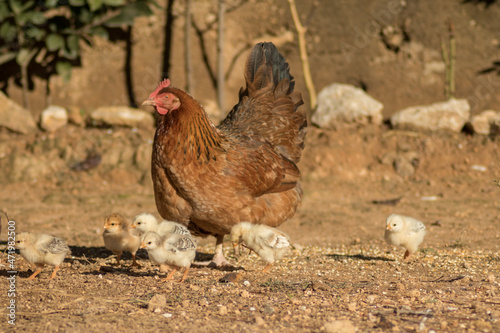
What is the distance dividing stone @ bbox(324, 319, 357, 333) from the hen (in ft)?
6.80

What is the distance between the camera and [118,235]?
17.4 feet

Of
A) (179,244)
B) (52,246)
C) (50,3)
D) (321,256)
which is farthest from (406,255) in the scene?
(50,3)

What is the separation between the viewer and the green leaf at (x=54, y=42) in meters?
11.3

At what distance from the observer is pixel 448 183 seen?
10.1 metres

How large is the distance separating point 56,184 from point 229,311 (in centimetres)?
711

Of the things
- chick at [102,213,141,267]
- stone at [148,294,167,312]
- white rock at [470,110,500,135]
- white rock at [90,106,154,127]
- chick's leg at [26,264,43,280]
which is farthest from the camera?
white rock at [90,106,154,127]

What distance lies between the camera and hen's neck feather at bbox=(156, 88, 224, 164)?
5176 millimetres

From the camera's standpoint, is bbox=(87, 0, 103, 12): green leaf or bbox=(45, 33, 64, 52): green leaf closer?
bbox=(87, 0, 103, 12): green leaf

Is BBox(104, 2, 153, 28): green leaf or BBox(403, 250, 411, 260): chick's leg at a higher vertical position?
Result: BBox(104, 2, 153, 28): green leaf

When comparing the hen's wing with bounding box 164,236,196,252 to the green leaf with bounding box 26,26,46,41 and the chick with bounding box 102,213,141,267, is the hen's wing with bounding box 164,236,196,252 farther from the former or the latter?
the green leaf with bounding box 26,26,46,41

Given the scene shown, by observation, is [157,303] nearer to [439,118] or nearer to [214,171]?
[214,171]

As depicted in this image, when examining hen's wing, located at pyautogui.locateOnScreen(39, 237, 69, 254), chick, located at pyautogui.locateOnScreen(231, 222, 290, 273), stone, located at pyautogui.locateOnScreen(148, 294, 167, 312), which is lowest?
stone, located at pyautogui.locateOnScreen(148, 294, 167, 312)

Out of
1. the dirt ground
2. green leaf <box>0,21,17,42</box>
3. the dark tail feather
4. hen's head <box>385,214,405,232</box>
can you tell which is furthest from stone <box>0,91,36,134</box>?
hen's head <box>385,214,405,232</box>

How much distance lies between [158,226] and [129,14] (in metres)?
7.38
